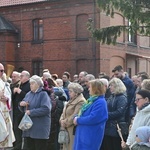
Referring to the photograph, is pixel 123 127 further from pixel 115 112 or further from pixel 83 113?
pixel 83 113

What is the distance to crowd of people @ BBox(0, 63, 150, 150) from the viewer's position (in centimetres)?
644

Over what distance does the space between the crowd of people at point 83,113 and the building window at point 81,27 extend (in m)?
17.5

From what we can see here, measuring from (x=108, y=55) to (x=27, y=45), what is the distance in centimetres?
683

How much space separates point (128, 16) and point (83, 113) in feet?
44.4

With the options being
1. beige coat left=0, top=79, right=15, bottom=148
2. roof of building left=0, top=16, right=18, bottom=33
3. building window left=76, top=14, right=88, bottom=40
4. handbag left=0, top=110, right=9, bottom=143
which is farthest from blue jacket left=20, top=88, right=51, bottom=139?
roof of building left=0, top=16, right=18, bottom=33

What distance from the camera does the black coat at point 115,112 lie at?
8.24 m

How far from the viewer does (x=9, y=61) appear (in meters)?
31.2

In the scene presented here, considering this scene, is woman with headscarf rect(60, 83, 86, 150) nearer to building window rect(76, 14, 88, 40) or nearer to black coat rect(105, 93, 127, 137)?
black coat rect(105, 93, 127, 137)

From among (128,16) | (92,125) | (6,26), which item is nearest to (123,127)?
(92,125)

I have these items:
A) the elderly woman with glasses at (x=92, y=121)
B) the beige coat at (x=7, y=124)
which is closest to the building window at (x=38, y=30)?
the beige coat at (x=7, y=124)

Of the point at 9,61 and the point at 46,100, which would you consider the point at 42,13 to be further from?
the point at 46,100

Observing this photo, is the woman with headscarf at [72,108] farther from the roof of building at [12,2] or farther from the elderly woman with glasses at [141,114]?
the roof of building at [12,2]

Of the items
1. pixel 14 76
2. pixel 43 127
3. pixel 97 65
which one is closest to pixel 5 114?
pixel 43 127

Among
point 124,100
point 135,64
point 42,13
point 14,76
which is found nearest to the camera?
point 124,100
